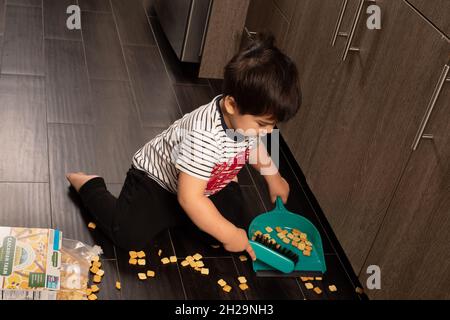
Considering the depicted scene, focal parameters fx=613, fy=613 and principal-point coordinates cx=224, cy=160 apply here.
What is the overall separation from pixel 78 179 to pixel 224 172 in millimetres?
442

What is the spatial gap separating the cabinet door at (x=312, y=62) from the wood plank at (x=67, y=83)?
2.36 feet

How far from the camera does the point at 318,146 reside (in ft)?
6.20

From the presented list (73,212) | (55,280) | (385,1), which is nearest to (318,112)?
(385,1)

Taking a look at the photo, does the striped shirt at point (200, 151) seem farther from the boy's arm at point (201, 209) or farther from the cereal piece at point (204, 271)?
the cereal piece at point (204, 271)

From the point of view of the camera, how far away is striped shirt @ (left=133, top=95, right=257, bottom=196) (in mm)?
1466

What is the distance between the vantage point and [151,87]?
2.38 m

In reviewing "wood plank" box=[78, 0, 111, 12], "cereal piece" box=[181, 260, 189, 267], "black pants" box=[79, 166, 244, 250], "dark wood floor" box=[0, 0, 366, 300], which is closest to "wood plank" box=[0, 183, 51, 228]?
"dark wood floor" box=[0, 0, 366, 300]

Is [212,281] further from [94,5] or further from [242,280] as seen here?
[94,5]

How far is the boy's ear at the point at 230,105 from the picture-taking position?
4.63ft

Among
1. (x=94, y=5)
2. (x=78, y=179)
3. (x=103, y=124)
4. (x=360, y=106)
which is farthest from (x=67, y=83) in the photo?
(x=360, y=106)

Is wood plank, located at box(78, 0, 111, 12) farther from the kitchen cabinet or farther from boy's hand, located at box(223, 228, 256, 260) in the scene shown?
boy's hand, located at box(223, 228, 256, 260)

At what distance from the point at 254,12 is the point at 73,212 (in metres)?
1.11

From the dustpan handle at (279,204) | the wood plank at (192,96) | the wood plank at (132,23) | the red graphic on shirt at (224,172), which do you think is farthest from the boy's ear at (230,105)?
the wood plank at (132,23)

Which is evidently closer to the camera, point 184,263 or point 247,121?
point 247,121
